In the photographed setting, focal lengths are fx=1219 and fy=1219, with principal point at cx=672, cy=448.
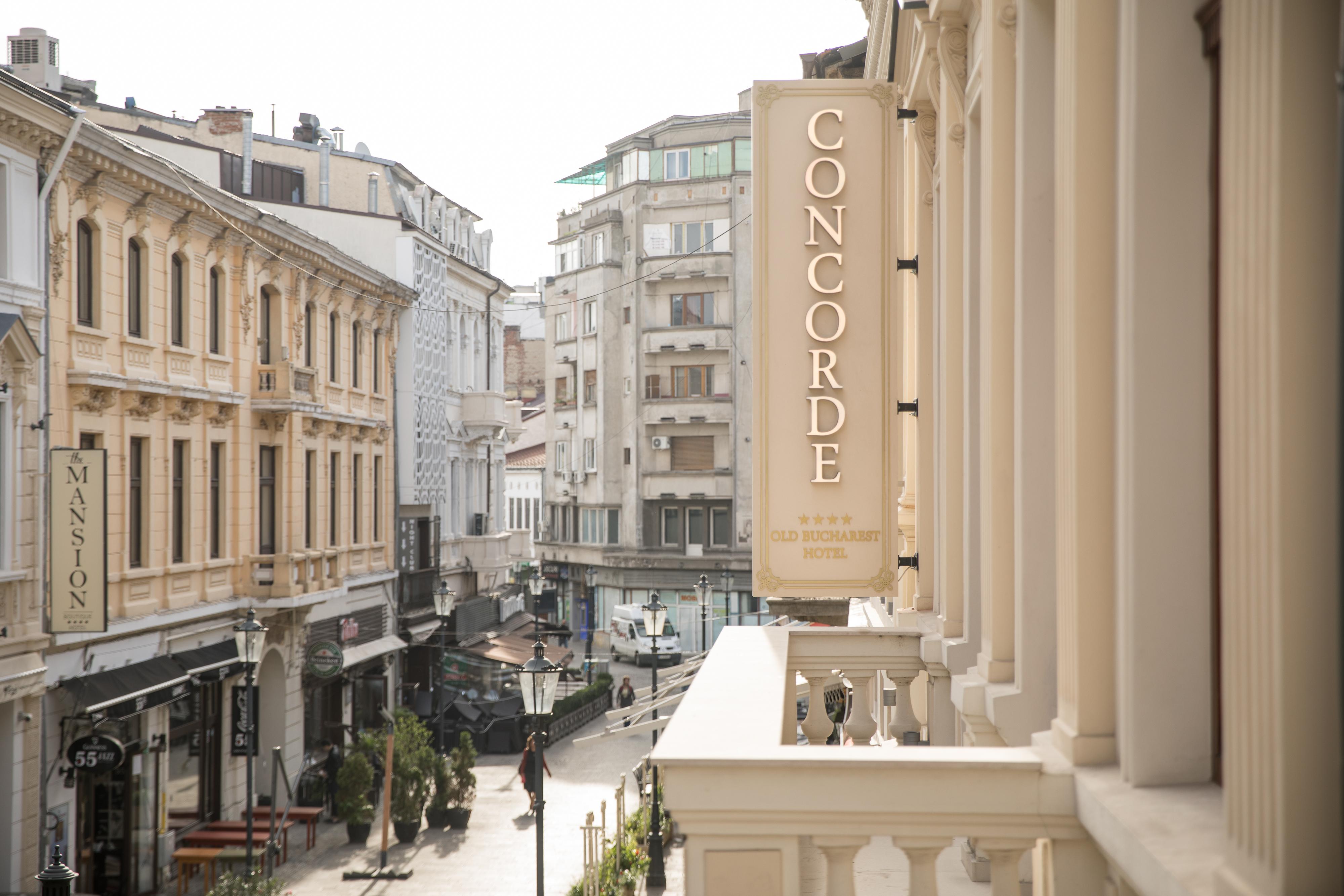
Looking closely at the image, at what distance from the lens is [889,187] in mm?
8906

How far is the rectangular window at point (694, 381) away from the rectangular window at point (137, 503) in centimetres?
3275

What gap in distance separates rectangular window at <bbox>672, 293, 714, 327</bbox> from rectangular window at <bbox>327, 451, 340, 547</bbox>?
82.1 ft

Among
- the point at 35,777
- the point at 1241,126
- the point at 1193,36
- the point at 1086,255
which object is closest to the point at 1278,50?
the point at 1241,126

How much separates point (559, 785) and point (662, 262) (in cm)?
2847

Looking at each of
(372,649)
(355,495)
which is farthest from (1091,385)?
(372,649)

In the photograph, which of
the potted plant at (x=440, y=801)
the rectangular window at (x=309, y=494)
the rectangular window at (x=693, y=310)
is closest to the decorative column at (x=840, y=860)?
the potted plant at (x=440, y=801)

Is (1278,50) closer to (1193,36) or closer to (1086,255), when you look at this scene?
(1193,36)

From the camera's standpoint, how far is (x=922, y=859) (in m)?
3.51

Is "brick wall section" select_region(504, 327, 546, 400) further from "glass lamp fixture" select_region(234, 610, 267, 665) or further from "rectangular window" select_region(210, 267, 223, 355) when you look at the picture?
"glass lamp fixture" select_region(234, 610, 267, 665)

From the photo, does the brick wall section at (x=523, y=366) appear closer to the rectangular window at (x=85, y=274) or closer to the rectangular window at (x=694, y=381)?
the rectangular window at (x=694, y=381)

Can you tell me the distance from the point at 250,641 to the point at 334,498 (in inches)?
394

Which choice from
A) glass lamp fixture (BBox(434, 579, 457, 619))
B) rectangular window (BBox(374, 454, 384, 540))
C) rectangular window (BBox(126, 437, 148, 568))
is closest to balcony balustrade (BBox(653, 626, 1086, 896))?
rectangular window (BBox(126, 437, 148, 568))

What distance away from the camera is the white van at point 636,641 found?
46969mm

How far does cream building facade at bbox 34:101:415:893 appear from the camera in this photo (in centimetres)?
1747
